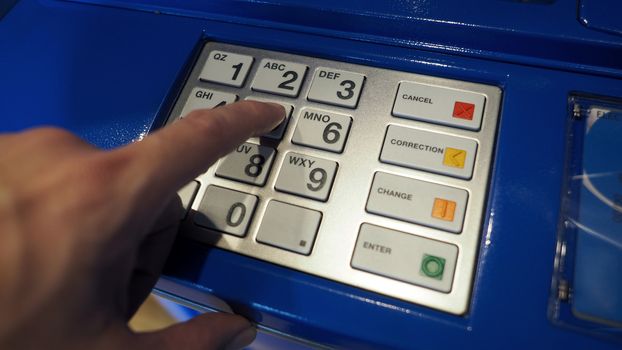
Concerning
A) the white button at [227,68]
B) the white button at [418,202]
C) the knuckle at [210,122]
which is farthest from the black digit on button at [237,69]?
the white button at [418,202]

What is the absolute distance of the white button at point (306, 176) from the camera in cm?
47

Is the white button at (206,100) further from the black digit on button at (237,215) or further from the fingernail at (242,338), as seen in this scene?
the fingernail at (242,338)

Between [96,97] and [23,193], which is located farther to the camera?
[96,97]

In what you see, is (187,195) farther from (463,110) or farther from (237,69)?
(463,110)

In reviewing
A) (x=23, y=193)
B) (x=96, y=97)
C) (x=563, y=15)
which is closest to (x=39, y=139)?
(x=23, y=193)

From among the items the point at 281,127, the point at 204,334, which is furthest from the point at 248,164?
the point at 204,334

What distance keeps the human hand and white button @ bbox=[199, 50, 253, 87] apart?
0.40ft

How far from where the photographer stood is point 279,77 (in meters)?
0.54

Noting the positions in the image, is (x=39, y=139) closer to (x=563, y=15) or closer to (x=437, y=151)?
(x=437, y=151)

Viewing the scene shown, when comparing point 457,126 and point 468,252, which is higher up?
point 457,126

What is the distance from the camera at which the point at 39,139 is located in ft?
1.31

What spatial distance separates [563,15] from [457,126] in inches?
6.9

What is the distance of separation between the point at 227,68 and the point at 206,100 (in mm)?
49

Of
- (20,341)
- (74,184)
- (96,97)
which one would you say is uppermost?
(96,97)
